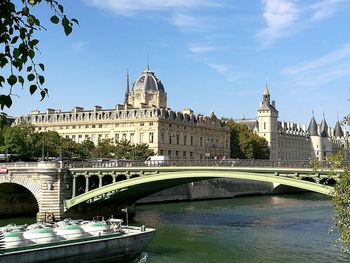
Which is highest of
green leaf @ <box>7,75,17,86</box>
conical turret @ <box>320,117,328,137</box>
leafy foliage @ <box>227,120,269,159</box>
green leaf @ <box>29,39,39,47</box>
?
conical turret @ <box>320,117,328,137</box>

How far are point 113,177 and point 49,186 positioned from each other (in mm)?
5907

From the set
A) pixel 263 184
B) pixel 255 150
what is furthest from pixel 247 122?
pixel 263 184

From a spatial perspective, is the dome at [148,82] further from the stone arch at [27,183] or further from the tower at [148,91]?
the stone arch at [27,183]

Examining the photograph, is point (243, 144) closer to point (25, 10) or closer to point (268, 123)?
point (268, 123)

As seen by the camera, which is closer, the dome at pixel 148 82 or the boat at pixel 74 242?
the boat at pixel 74 242

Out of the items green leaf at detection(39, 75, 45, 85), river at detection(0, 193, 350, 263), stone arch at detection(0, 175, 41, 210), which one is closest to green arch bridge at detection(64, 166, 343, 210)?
stone arch at detection(0, 175, 41, 210)

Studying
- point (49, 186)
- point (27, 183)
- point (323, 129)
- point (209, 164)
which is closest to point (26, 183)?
point (27, 183)

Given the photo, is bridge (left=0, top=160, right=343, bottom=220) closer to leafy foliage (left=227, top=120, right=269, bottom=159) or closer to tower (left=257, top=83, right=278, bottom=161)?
leafy foliage (left=227, top=120, right=269, bottom=159)

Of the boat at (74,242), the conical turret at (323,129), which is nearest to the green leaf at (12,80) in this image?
the boat at (74,242)

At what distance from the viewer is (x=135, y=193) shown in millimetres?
47188

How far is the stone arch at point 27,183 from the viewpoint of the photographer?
4669 centimetres

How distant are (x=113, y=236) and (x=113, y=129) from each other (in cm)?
6820

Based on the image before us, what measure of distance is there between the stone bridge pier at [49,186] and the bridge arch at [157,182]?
2.85 feet

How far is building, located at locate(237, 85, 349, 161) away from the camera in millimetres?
148875
